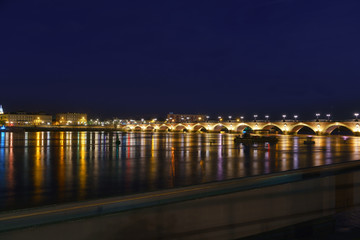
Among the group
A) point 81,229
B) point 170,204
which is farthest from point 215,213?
point 81,229


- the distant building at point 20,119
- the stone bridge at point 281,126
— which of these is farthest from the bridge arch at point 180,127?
the distant building at point 20,119

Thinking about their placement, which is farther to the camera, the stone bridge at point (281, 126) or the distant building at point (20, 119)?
the distant building at point (20, 119)

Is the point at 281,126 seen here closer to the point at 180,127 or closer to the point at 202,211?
the point at 180,127

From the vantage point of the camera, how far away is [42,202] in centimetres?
969

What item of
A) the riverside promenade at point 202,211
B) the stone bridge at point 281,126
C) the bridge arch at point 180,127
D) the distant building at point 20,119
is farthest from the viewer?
the distant building at point 20,119

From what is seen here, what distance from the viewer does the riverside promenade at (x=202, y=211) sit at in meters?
3.86

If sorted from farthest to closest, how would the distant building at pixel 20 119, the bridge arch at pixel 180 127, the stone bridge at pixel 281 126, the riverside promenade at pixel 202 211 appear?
the distant building at pixel 20 119 → the bridge arch at pixel 180 127 → the stone bridge at pixel 281 126 → the riverside promenade at pixel 202 211

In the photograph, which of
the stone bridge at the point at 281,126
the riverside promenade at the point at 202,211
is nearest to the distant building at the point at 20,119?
the stone bridge at the point at 281,126

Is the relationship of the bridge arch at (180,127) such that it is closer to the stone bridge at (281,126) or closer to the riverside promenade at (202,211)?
the stone bridge at (281,126)

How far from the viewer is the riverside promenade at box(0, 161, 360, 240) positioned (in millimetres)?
3855

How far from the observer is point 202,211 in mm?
4902

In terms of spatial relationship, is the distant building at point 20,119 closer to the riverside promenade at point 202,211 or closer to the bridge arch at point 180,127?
the bridge arch at point 180,127

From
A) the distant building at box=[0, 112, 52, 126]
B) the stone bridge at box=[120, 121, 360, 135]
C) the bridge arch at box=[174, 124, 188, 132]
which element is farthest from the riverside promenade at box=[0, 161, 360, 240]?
the distant building at box=[0, 112, 52, 126]

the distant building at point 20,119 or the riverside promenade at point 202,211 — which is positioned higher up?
the distant building at point 20,119
